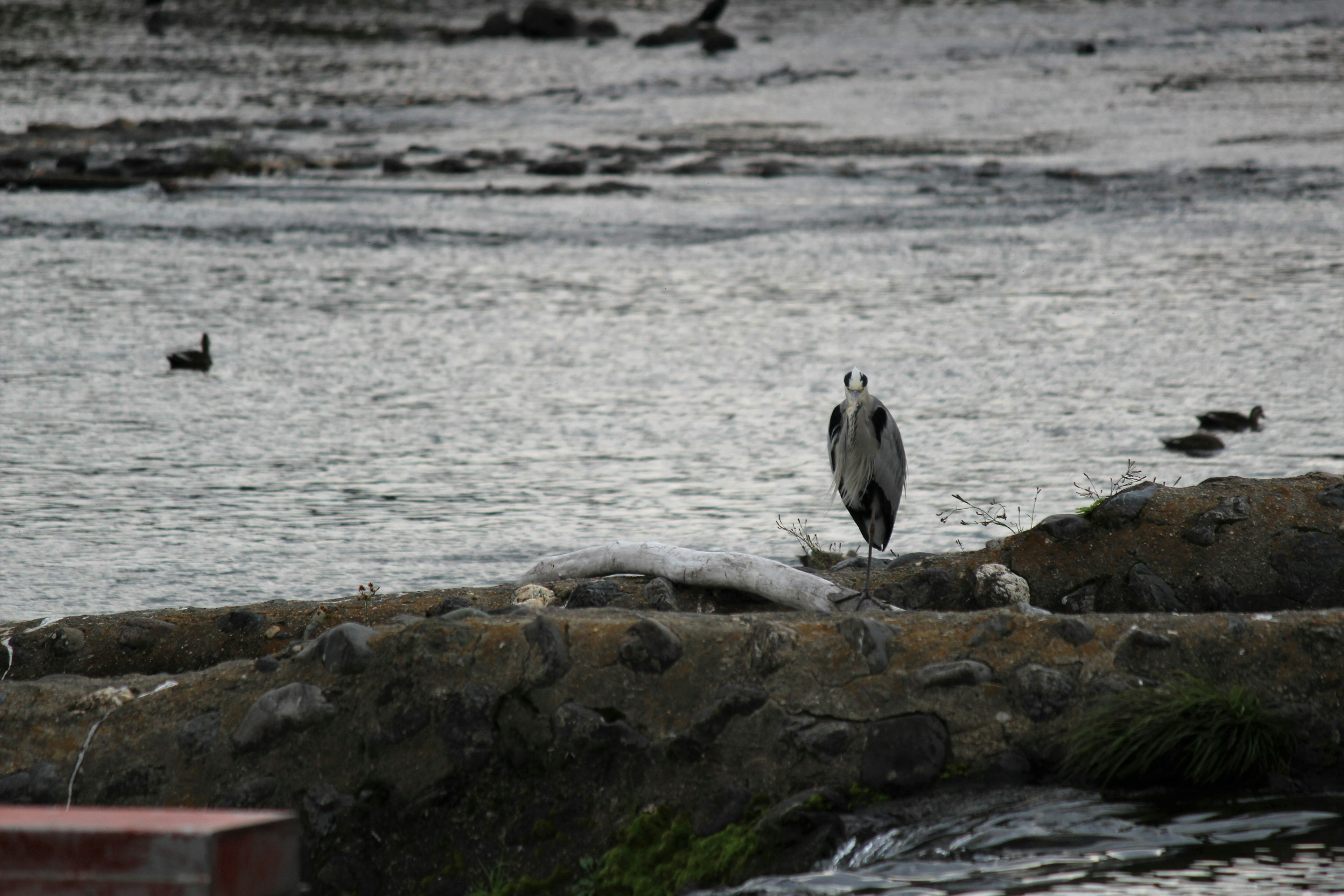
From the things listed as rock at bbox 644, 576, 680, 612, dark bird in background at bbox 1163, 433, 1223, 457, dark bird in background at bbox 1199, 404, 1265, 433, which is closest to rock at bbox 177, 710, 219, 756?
rock at bbox 644, 576, 680, 612

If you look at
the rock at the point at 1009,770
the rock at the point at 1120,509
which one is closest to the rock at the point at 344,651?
Answer: the rock at the point at 1009,770

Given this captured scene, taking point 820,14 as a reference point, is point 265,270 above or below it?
below

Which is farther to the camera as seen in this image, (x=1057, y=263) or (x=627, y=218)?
(x=627, y=218)

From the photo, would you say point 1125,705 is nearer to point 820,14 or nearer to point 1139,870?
point 1139,870

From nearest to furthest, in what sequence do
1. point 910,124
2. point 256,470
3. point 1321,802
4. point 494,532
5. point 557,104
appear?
point 1321,802 → point 494,532 → point 256,470 → point 910,124 → point 557,104

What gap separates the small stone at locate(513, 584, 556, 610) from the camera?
5797mm

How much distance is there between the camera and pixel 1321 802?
397cm

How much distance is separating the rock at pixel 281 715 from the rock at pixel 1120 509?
3174 millimetres

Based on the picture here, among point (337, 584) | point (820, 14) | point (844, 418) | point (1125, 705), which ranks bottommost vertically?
point (337, 584)

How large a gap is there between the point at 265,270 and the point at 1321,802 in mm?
12484

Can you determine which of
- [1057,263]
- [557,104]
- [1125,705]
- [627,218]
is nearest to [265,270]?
A: [627,218]

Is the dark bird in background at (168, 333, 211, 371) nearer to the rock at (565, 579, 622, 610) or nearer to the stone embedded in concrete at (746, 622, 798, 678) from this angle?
the rock at (565, 579, 622, 610)

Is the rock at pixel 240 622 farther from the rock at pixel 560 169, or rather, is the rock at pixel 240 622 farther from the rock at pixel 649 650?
the rock at pixel 560 169

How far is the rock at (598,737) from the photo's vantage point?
14.4 ft
